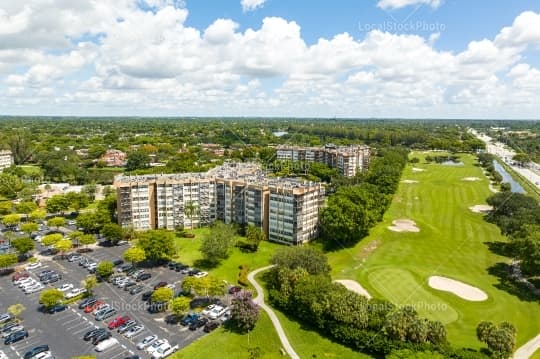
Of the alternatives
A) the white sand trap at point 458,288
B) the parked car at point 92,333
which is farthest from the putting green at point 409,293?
the parked car at point 92,333

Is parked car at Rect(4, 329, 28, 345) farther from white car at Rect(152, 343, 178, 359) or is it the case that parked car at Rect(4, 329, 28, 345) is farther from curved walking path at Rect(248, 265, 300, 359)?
curved walking path at Rect(248, 265, 300, 359)

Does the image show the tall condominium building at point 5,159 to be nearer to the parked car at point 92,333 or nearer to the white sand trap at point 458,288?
the parked car at point 92,333

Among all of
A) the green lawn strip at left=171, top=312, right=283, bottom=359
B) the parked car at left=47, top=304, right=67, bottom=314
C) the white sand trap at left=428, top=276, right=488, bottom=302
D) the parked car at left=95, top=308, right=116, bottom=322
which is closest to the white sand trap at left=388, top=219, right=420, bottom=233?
the white sand trap at left=428, top=276, right=488, bottom=302

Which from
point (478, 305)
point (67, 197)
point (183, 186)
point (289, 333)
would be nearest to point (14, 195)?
point (67, 197)

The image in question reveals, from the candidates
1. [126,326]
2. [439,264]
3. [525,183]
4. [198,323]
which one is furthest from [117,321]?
[525,183]

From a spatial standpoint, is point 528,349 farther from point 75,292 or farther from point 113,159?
point 113,159
